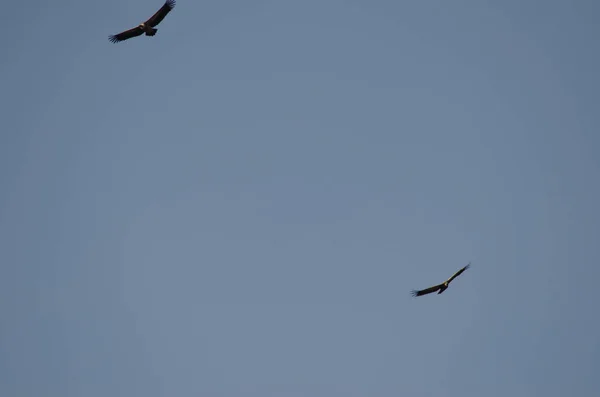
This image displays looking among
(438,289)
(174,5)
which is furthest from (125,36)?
(438,289)

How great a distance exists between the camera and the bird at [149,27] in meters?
46.5

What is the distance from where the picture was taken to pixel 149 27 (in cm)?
4756

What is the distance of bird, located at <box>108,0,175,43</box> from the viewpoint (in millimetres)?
46494

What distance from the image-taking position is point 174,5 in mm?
46500

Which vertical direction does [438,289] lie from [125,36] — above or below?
below

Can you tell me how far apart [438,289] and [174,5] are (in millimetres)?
27873

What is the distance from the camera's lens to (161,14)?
154 ft

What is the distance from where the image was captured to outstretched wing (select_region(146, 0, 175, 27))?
1824 inches

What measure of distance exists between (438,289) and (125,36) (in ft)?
93.5

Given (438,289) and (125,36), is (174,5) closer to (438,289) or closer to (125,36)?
(125,36)

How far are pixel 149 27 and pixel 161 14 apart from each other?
122 centimetres

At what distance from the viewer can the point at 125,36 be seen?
4844 centimetres

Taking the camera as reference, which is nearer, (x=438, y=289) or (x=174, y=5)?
(x=174, y=5)

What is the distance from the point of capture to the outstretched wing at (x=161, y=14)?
1824 inches
